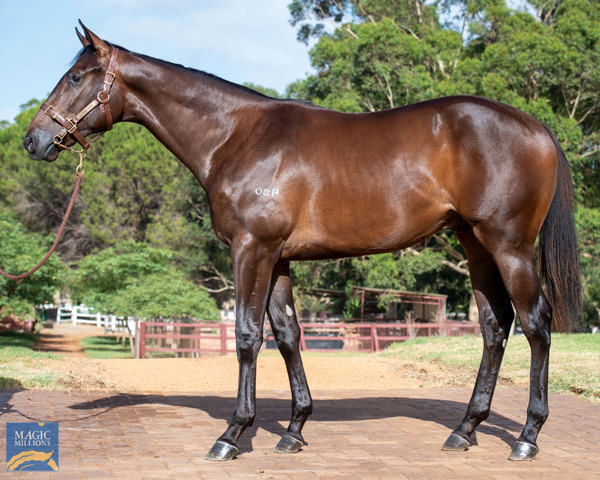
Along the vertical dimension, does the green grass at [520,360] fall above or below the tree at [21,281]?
below

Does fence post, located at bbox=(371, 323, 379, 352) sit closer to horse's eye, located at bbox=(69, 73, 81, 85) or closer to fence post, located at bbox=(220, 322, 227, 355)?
fence post, located at bbox=(220, 322, 227, 355)

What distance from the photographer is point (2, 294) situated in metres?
17.7

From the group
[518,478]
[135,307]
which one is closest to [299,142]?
[518,478]

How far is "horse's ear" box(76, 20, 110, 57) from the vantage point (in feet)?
15.2

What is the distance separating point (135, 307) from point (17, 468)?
702 inches

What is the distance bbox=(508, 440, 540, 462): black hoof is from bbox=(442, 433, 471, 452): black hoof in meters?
0.35

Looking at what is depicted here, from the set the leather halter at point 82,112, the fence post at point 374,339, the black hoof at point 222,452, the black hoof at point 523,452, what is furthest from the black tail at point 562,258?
the fence post at point 374,339

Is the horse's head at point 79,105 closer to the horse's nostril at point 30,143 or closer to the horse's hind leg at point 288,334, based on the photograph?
the horse's nostril at point 30,143

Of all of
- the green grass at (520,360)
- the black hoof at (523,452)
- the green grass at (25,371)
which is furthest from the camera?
the green grass at (520,360)

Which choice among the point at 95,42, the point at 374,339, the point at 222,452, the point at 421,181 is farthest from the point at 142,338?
the point at 421,181

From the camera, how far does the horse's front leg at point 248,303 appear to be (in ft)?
14.0

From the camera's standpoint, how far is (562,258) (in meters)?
4.69

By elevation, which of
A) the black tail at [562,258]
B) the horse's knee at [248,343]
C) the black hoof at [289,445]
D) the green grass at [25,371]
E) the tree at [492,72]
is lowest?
the green grass at [25,371]

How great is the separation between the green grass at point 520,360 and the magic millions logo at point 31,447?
5.67m
